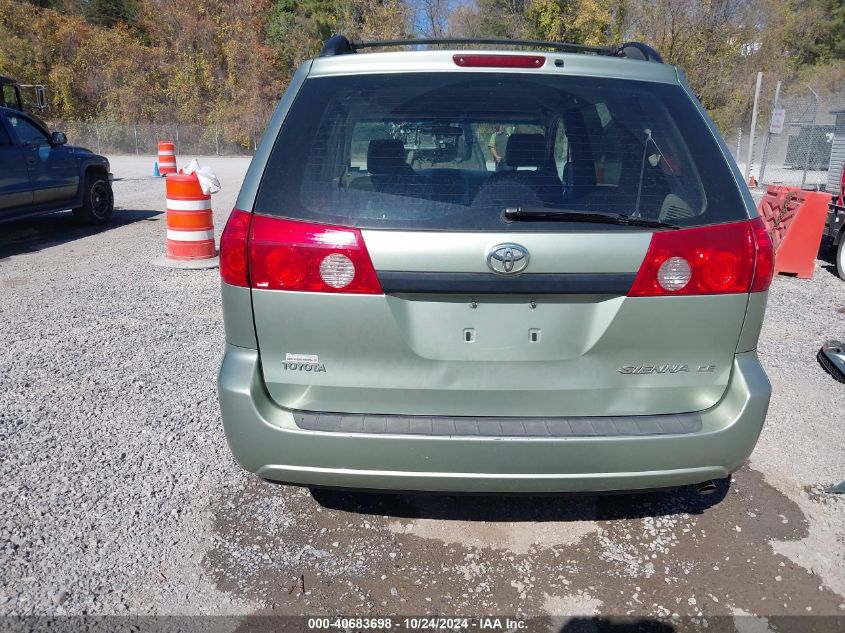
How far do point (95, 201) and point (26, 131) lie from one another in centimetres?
182

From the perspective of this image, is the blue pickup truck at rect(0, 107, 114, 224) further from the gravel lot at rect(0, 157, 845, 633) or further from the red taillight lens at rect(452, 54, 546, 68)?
the red taillight lens at rect(452, 54, 546, 68)

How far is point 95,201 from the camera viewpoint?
12.0 meters

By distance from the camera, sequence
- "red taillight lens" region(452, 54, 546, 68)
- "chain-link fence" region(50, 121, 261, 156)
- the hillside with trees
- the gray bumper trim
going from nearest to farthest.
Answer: the gray bumper trim, "red taillight lens" region(452, 54, 546, 68), the hillside with trees, "chain-link fence" region(50, 121, 261, 156)

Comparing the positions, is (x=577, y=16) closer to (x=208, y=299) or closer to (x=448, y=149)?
(x=208, y=299)

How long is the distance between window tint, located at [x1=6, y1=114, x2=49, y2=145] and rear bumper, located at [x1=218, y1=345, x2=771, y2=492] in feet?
31.4

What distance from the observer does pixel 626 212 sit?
2.52 metres

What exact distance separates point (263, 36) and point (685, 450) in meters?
53.5

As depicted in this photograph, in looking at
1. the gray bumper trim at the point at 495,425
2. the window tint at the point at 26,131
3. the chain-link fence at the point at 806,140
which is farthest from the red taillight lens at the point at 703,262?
the chain-link fence at the point at 806,140

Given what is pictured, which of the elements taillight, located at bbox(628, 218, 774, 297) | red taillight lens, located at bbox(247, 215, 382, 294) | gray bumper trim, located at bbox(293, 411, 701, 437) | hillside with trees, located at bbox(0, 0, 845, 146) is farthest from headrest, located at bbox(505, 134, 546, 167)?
hillside with trees, located at bbox(0, 0, 845, 146)

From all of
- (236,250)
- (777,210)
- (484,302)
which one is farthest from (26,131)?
(777,210)

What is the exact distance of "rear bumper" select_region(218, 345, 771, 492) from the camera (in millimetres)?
2484

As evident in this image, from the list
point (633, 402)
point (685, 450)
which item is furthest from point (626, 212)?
point (685, 450)

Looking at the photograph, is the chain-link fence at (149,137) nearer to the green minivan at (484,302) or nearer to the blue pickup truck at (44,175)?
the blue pickup truck at (44,175)

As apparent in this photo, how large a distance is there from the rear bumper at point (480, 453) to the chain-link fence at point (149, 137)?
42042 mm
